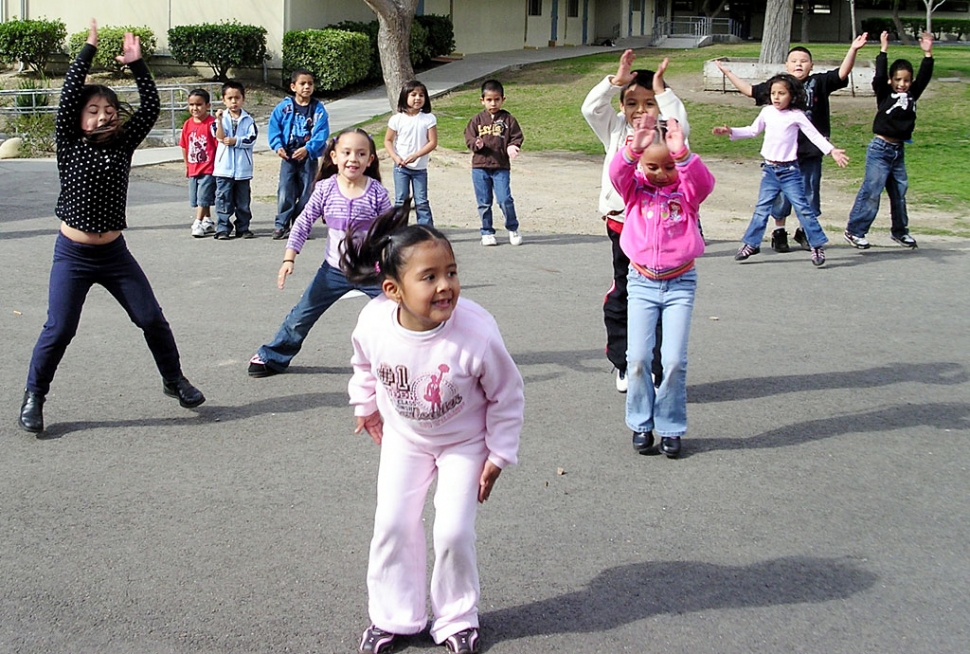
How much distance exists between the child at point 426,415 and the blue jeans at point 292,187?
26.9ft

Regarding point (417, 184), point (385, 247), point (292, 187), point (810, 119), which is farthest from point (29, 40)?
point (385, 247)

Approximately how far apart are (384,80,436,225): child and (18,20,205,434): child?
217 inches

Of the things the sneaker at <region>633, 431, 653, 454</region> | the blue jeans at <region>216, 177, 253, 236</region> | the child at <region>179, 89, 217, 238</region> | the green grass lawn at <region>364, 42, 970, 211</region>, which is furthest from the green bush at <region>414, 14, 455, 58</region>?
the sneaker at <region>633, 431, 653, 454</region>

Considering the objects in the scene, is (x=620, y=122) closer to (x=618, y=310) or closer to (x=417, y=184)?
(x=618, y=310)

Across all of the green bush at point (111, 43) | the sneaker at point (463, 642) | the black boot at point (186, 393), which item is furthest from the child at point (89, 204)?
the green bush at point (111, 43)

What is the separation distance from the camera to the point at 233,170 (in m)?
11.5

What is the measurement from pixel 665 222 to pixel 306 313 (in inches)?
92.0

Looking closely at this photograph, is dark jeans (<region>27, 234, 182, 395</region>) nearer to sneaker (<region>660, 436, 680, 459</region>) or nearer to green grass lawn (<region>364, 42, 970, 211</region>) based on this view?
sneaker (<region>660, 436, 680, 459</region>)

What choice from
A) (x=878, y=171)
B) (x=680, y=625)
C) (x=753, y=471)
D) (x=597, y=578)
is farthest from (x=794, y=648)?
(x=878, y=171)

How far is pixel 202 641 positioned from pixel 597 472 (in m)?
2.17

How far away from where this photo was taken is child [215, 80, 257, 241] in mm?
11508

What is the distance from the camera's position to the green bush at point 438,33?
33269 millimetres

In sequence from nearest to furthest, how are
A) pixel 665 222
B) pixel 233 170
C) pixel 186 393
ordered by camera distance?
pixel 665 222
pixel 186 393
pixel 233 170

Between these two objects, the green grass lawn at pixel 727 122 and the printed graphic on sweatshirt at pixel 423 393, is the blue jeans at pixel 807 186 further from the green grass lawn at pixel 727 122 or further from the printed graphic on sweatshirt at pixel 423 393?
the printed graphic on sweatshirt at pixel 423 393
